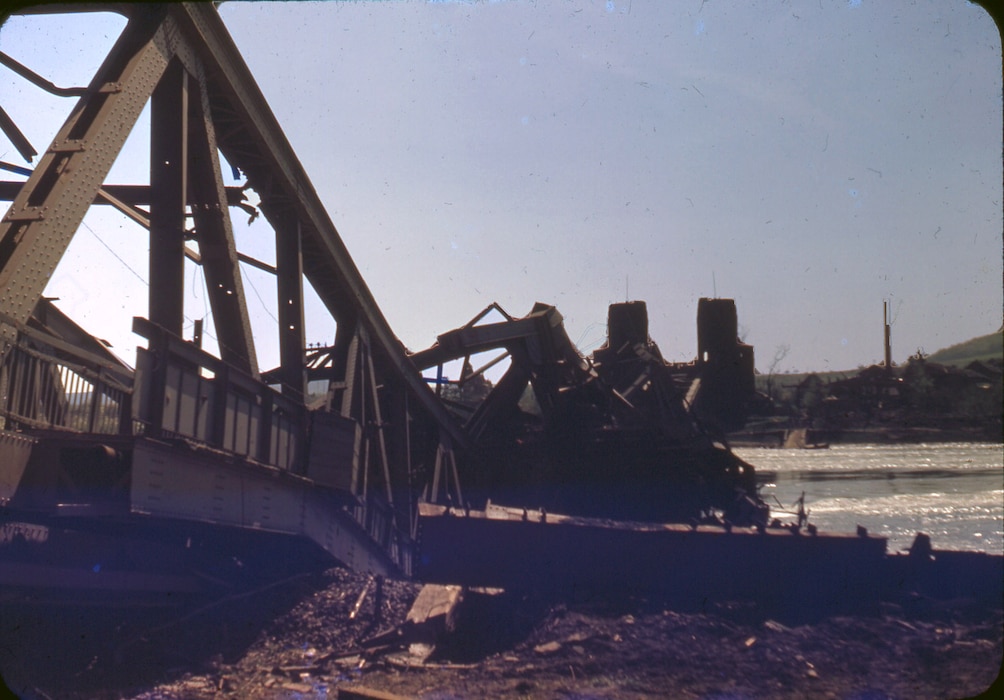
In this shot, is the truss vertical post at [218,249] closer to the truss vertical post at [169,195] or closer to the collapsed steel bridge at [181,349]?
the collapsed steel bridge at [181,349]

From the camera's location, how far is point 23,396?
18.2 feet

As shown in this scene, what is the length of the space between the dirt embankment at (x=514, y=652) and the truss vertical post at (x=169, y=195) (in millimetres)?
3150

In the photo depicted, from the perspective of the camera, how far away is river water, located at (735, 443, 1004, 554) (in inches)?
816

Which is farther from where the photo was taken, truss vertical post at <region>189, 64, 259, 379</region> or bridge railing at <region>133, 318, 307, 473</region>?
truss vertical post at <region>189, 64, 259, 379</region>

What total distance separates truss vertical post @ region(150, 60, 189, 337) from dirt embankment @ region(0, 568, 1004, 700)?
3150mm

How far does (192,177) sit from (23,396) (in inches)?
128

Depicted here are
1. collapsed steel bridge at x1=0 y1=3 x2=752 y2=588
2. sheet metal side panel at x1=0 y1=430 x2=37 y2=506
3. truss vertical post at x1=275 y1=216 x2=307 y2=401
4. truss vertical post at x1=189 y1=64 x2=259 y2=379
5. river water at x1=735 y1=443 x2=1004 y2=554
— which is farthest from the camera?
river water at x1=735 y1=443 x2=1004 y2=554

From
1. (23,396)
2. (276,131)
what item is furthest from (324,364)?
(23,396)

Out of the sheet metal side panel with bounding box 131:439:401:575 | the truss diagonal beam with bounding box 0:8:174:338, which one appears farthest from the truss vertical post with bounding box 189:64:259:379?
the sheet metal side panel with bounding box 131:439:401:575

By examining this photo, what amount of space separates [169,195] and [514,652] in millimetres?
5478

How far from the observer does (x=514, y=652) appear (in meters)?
7.91

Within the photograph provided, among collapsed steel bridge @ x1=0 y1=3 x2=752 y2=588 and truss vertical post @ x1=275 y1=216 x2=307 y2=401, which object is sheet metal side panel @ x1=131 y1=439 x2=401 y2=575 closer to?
collapsed steel bridge @ x1=0 y1=3 x2=752 y2=588

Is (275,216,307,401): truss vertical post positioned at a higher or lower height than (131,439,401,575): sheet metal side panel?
higher

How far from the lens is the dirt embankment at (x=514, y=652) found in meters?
7.07
